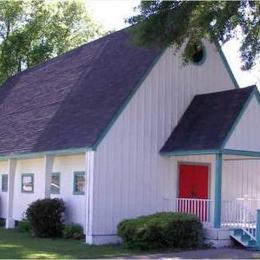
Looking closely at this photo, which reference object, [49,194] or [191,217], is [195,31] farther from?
[49,194]

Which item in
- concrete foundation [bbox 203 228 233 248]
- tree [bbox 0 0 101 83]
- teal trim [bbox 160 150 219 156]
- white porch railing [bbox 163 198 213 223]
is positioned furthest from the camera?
tree [bbox 0 0 101 83]

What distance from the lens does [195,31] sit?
17906 mm

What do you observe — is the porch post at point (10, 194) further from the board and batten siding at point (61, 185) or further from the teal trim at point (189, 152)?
the teal trim at point (189, 152)

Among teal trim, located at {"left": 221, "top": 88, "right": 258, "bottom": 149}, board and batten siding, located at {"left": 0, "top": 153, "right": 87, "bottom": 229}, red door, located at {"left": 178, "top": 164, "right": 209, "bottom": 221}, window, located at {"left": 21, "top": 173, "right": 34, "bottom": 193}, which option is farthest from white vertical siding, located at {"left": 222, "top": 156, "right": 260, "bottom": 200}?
window, located at {"left": 21, "top": 173, "right": 34, "bottom": 193}

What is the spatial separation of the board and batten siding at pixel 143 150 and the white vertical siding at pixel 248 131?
9.58 ft

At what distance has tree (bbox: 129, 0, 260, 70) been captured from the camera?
16562 mm

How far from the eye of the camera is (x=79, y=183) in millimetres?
20875

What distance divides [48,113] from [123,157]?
18.6 feet

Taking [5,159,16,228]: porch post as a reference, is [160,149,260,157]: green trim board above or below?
above

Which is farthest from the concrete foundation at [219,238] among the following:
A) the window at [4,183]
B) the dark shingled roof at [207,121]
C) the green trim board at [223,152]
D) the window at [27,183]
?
the window at [4,183]

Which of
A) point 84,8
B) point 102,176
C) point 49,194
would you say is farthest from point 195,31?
point 84,8

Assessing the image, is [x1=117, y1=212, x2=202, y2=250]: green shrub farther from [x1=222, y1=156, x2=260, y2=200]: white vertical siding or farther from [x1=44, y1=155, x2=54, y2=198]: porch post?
[x1=44, y1=155, x2=54, y2=198]: porch post

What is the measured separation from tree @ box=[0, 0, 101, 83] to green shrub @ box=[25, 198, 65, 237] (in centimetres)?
2701

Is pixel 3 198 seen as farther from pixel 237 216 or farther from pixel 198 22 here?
pixel 198 22
